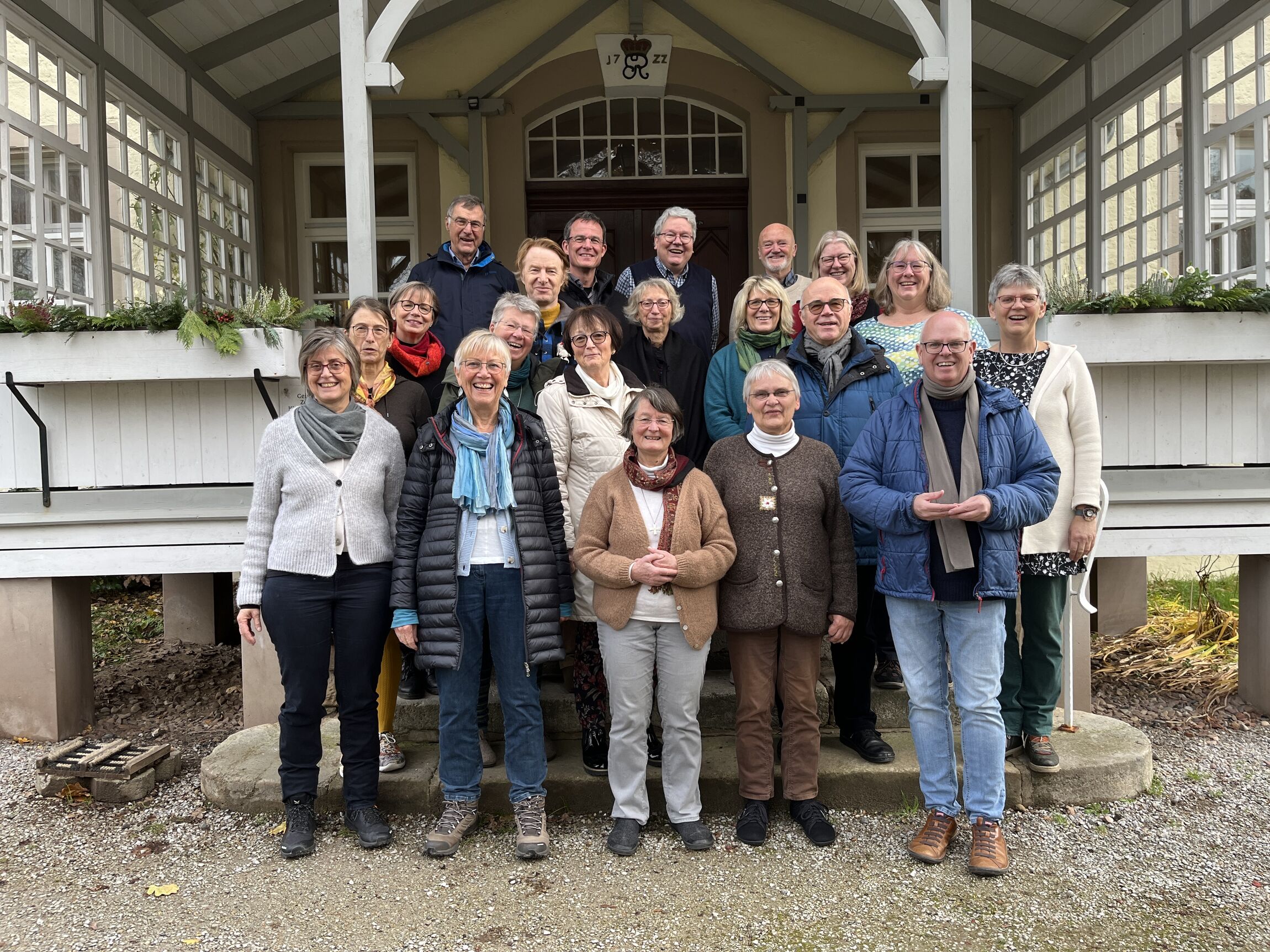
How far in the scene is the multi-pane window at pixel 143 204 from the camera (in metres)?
6.44

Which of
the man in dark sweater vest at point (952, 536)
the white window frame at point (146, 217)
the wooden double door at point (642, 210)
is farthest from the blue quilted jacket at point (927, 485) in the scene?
the wooden double door at point (642, 210)

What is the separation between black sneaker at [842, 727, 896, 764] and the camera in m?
3.76

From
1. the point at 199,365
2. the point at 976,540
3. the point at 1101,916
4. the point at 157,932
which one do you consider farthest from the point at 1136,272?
the point at 157,932

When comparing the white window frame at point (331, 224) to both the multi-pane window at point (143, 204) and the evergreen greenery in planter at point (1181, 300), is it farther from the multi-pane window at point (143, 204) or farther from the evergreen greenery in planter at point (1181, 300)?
the evergreen greenery in planter at point (1181, 300)

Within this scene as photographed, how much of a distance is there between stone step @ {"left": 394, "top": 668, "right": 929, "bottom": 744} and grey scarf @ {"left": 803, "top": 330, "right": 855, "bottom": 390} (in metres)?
1.32

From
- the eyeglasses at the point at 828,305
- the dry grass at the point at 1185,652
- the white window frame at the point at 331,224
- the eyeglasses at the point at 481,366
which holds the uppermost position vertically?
the white window frame at the point at 331,224

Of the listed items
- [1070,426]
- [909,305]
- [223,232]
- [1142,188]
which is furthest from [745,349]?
[223,232]

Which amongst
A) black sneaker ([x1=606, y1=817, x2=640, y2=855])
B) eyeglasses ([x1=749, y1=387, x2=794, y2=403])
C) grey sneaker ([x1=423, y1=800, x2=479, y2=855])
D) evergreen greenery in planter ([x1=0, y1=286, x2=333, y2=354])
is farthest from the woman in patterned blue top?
evergreen greenery in planter ([x1=0, y1=286, x2=333, y2=354])

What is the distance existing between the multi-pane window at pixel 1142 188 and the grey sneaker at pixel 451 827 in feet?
17.6

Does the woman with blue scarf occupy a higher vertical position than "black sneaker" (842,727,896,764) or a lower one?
higher

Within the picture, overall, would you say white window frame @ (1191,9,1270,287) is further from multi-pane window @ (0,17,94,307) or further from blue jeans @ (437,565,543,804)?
multi-pane window @ (0,17,94,307)

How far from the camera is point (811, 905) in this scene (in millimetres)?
3012

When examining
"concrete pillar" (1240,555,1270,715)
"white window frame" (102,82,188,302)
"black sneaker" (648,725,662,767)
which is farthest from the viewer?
"white window frame" (102,82,188,302)

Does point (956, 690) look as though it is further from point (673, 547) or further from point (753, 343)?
point (753, 343)
